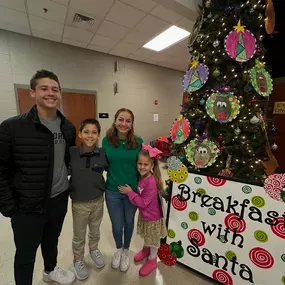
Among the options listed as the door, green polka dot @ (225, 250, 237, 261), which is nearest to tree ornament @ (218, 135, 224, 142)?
green polka dot @ (225, 250, 237, 261)

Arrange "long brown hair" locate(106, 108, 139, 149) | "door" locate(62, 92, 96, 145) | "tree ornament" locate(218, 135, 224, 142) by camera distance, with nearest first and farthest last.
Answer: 1. "long brown hair" locate(106, 108, 139, 149)
2. "tree ornament" locate(218, 135, 224, 142)
3. "door" locate(62, 92, 96, 145)

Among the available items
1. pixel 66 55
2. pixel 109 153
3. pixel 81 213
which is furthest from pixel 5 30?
pixel 81 213

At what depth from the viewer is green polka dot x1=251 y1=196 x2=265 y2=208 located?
1.21m

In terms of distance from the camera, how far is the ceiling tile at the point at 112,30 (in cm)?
305

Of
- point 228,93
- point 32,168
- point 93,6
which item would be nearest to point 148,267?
point 32,168

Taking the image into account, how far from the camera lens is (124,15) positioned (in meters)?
2.75

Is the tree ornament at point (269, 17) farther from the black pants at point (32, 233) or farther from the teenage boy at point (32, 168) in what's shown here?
the black pants at point (32, 233)

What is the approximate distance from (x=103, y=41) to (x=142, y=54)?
120 cm

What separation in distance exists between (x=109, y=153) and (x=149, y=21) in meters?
2.70

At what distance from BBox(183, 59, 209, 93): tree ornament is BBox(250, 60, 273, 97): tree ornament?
398 millimetres

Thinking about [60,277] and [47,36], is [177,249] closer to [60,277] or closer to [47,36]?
[60,277]

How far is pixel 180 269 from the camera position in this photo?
161 centimetres

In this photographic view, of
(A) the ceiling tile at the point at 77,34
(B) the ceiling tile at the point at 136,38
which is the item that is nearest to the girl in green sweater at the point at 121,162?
(B) the ceiling tile at the point at 136,38

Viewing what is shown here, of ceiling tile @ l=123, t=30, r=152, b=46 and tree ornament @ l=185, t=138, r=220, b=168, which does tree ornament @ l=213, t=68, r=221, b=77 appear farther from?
ceiling tile @ l=123, t=30, r=152, b=46
